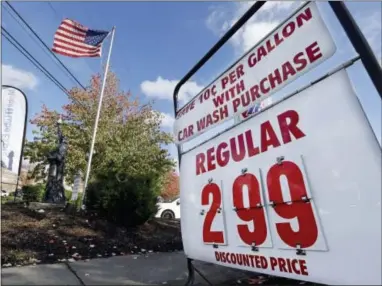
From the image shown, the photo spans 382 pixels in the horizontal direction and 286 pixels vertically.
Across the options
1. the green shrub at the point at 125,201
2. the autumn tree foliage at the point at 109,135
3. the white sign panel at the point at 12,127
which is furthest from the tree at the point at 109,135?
the green shrub at the point at 125,201

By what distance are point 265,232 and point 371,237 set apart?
2.30 feet

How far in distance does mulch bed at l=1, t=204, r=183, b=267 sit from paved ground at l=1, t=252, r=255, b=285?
466 mm

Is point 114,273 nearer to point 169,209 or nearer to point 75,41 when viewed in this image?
point 75,41

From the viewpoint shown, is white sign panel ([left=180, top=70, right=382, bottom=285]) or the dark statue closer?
white sign panel ([left=180, top=70, right=382, bottom=285])

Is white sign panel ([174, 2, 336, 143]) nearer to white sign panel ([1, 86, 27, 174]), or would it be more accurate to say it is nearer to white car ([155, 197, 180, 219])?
white sign panel ([1, 86, 27, 174])

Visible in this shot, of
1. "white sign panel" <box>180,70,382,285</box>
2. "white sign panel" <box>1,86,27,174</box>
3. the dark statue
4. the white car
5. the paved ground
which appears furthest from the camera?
the white car

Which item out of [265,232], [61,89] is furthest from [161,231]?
[61,89]

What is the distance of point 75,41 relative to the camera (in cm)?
1030

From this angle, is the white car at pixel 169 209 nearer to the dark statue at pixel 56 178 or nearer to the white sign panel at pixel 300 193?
the dark statue at pixel 56 178

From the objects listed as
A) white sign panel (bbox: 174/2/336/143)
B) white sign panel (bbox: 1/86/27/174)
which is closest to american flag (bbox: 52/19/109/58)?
white sign panel (bbox: 1/86/27/174)

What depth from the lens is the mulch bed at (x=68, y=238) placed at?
4.30 metres

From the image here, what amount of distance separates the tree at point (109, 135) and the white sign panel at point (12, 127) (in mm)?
5602

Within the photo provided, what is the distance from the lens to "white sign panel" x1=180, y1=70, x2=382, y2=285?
57.4 inches

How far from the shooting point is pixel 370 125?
1.50 m
